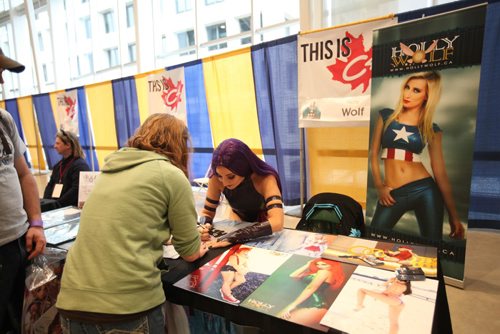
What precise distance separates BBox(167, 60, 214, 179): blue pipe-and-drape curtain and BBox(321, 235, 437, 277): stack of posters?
2874 millimetres

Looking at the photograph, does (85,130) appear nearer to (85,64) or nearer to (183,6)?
(85,64)

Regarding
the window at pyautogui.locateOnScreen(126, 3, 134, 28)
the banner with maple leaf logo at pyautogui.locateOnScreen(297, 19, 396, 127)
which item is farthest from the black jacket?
the window at pyautogui.locateOnScreen(126, 3, 134, 28)

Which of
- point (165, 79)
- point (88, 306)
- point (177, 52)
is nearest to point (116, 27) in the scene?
point (177, 52)

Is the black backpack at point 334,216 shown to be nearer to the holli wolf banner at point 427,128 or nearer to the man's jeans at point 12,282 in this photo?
A: the holli wolf banner at point 427,128

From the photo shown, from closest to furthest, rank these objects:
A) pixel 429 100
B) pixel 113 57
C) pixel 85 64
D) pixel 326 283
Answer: pixel 326 283
pixel 429 100
pixel 113 57
pixel 85 64

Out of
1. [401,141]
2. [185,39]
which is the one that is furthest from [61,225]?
[185,39]

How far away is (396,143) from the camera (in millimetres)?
1999

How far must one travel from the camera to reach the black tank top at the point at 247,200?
1.76 metres

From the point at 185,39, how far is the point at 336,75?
3301 millimetres

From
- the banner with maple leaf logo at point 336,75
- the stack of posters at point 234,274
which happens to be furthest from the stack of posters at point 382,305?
the banner with maple leaf logo at point 336,75

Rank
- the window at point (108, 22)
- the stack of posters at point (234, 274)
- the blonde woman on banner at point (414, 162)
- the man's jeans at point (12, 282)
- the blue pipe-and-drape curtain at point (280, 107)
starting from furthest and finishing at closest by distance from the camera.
Answer: the window at point (108, 22) → the blue pipe-and-drape curtain at point (280, 107) → the blonde woman on banner at point (414, 162) → the man's jeans at point (12, 282) → the stack of posters at point (234, 274)

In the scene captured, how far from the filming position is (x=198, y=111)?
391cm

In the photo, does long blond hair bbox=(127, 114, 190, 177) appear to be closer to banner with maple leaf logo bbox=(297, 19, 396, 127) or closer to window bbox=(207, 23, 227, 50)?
banner with maple leaf logo bbox=(297, 19, 396, 127)

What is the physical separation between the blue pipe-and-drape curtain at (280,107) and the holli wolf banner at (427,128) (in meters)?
1.11
